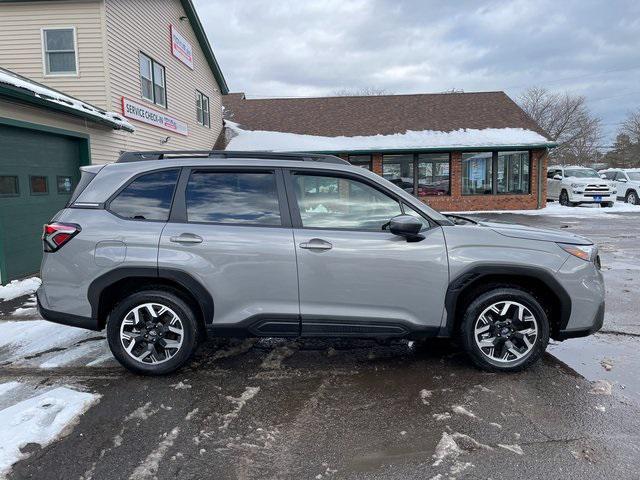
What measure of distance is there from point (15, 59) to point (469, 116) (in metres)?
18.6

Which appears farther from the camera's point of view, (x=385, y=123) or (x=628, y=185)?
(x=628, y=185)

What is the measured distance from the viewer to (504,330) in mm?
3922

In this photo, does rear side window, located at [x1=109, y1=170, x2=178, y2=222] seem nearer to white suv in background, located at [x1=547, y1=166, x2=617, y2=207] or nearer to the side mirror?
the side mirror

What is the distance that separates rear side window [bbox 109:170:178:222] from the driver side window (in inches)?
42.5

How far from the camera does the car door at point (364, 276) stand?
3781mm

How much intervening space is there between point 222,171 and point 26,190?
5.81 meters

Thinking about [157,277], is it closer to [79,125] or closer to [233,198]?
[233,198]

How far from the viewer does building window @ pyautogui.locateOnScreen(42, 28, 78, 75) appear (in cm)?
1155

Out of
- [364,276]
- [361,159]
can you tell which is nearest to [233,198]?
[364,276]

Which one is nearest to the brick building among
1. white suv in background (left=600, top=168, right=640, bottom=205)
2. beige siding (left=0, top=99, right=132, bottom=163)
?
white suv in background (left=600, top=168, right=640, bottom=205)

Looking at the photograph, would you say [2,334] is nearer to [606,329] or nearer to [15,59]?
[606,329]

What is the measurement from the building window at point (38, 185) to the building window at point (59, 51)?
4331 mm

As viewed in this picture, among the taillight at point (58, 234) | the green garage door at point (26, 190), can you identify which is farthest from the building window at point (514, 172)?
the taillight at point (58, 234)

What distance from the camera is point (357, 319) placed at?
382 cm
